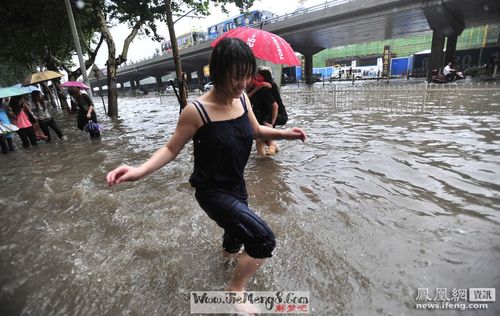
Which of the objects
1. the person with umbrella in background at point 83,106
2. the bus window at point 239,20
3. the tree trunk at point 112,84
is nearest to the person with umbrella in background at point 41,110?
the person with umbrella in background at point 83,106

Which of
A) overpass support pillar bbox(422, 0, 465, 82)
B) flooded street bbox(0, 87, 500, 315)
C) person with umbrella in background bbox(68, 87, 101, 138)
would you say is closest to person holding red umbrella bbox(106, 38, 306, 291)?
flooded street bbox(0, 87, 500, 315)

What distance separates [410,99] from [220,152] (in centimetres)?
1018

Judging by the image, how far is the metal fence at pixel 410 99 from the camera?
9.14m

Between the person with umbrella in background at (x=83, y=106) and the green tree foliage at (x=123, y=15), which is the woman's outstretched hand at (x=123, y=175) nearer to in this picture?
the person with umbrella in background at (x=83, y=106)

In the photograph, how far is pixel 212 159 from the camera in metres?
1.72

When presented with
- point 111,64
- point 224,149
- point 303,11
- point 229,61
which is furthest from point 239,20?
point 224,149

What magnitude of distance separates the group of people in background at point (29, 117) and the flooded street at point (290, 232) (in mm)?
2649

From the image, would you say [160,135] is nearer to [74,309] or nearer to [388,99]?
[74,309]

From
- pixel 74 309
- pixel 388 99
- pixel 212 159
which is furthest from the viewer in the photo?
pixel 388 99

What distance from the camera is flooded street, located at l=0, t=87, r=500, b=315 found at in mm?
2213

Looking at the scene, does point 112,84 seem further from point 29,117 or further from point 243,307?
point 243,307

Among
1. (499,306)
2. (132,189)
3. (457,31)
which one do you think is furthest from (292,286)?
(457,31)

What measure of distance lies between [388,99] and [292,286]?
980 cm

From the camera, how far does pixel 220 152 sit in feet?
5.55
